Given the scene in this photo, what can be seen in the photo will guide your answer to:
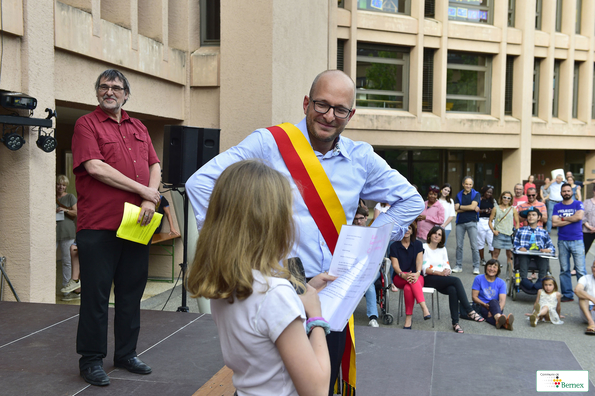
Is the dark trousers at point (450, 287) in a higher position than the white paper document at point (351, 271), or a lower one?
lower

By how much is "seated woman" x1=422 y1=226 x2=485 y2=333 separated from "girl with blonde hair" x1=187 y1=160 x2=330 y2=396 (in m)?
6.33

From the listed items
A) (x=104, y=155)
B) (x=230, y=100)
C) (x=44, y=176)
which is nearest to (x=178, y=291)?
(x=230, y=100)

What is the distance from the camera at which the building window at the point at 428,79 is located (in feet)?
63.6

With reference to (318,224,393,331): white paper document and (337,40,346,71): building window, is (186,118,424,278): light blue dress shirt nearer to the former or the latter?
(318,224,393,331): white paper document

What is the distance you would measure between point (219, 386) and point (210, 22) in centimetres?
760

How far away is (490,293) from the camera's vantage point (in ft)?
25.7

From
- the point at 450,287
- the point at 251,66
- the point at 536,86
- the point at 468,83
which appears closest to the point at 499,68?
the point at 468,83

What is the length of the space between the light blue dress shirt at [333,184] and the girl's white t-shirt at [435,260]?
5.64m

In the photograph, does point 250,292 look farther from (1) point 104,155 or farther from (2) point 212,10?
(2) point 212,10

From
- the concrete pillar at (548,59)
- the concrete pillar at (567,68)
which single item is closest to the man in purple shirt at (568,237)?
the concrete pillar at (548,59)

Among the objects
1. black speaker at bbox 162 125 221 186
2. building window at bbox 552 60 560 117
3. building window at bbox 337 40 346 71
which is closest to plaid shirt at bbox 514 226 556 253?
black speaker at bbox 162 125 221 186

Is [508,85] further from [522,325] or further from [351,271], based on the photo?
[351,271]

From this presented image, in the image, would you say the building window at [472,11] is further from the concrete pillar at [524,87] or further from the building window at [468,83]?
the building window at [468,83]

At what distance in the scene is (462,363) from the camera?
4367 millimetres
